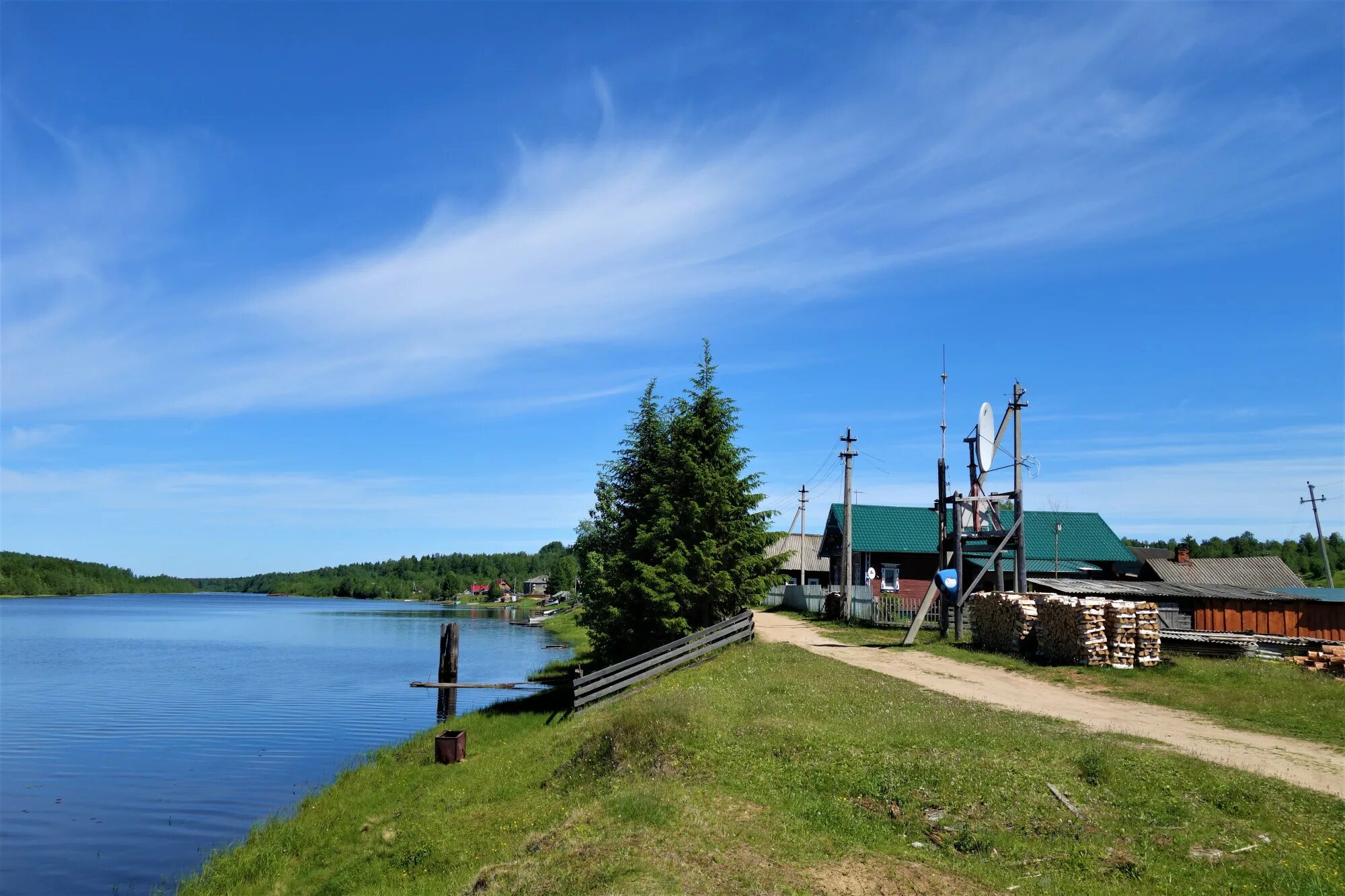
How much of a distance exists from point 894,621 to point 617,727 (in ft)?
86.5

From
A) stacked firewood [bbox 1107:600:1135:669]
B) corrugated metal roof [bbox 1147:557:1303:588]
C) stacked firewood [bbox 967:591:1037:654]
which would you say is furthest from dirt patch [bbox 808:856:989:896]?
corrugated metal roof [bbox 1147:557:1303:588]

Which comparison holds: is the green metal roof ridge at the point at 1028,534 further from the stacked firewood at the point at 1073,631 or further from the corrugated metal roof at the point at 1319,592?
the stacked firewood at the point at 1073,631

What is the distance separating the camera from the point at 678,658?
24.2m

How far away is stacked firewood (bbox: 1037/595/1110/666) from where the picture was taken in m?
23.8

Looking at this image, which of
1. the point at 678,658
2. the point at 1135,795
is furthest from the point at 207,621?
the point at 1135,795

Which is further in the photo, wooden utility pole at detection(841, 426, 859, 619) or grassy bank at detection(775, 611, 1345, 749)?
wooden utility pole at detection(841, 426, 859, 619)

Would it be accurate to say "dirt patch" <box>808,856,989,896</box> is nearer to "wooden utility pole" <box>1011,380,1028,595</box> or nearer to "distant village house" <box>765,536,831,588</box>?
"wooden utility pole" <box>1011,380,1028,595</box>

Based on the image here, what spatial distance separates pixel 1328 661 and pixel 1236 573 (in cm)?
3274

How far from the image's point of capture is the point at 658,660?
2375cm

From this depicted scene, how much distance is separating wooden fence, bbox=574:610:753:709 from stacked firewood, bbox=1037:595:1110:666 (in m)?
8.79

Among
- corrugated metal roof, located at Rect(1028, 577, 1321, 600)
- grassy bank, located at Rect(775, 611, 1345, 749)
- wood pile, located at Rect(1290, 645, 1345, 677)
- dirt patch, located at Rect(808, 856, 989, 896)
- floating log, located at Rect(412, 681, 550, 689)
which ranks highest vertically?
corrugated metal roof, located at Rect(1028, 577, 1321, 600)

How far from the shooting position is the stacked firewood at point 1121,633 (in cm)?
2370

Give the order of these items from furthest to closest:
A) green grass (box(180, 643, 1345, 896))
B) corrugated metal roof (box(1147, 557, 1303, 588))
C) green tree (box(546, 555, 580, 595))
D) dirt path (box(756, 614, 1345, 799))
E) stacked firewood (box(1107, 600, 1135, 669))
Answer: green tree (box(546, 555, 580, 595)) → corrugated metal roof (box(1147, 557, 1303, 588)) → stacked firewood (box(1107, 600, 1135, 669)) → dirt path (box(756, 614, 1345, 799)) → green grass (box(180, 643, 1345, 896))

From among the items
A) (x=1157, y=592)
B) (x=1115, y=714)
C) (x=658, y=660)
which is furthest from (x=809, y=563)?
(x=1115, y=714)
